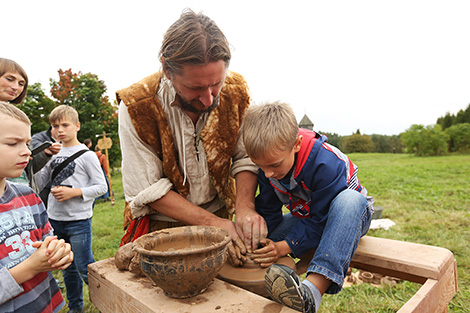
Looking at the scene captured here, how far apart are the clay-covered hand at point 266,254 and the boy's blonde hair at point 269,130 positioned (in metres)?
0.50

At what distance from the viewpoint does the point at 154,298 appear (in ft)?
4.64

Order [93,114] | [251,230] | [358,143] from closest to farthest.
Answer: [251,230], [93,114], [358,143]

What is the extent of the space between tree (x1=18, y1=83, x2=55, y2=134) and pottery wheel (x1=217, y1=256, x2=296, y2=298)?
12.8 m

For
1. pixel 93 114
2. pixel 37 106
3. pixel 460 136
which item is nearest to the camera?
pixel 37 106

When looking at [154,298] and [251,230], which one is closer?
[154,298]

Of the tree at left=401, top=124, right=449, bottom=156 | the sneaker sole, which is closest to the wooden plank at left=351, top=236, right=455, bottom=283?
the sneaker sole

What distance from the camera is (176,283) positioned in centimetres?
130

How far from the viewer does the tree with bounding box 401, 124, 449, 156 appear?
18.9 metres

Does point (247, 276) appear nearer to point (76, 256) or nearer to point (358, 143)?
point (76, 256)

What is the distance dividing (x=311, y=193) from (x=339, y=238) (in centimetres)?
36

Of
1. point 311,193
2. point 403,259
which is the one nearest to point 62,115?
point 311,193

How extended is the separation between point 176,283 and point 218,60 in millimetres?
1092

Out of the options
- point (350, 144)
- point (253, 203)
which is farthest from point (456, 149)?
point (253, 203)

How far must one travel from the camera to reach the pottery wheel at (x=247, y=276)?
1.61 metres
